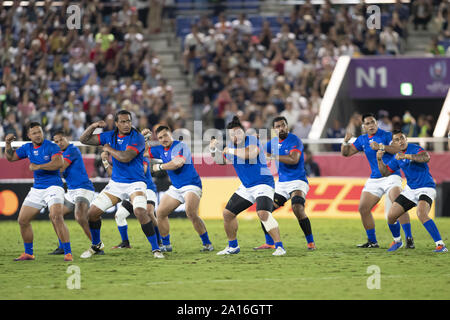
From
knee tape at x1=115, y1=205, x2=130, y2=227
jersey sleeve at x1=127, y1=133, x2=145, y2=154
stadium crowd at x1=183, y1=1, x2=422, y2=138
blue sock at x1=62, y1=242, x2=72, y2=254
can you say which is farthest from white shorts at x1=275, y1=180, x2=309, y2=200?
stadium crowd at x1=183, y1=1, x2=422, y2=138

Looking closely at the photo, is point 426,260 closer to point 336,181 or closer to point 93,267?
point 93,267

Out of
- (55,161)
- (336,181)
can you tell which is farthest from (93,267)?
(336,181)

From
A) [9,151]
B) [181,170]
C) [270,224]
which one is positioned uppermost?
[9,151]

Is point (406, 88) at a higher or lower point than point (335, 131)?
higher

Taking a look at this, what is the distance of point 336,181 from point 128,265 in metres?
9.52

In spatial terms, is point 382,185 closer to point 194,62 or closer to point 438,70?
point 438,70

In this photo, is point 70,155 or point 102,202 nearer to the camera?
point 102,202

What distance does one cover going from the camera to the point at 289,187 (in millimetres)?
13688

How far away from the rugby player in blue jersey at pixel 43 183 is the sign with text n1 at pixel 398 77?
14057 millimetres

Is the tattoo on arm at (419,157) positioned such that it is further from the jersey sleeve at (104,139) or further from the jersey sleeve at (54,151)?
the jersey sleeve at (54,151)

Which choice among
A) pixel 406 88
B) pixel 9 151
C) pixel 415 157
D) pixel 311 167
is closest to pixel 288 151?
pixel 415 157

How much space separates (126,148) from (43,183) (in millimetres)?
1355

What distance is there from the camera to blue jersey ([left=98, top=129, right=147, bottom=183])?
12781mm

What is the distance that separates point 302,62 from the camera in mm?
25516
